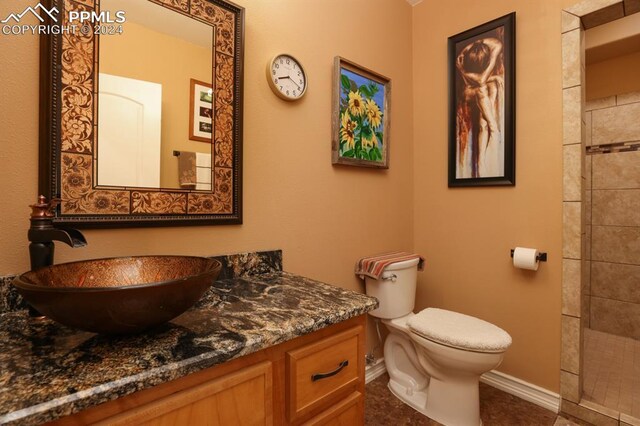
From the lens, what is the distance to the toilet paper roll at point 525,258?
5.92ft

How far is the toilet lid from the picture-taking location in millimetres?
1478

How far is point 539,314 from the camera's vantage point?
1854mm

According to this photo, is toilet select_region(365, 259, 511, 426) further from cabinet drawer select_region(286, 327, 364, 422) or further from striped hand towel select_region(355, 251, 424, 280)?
cabinet drawer select_region(286, 327, 364, 422)

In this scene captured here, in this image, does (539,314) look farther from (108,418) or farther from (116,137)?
(116,137)

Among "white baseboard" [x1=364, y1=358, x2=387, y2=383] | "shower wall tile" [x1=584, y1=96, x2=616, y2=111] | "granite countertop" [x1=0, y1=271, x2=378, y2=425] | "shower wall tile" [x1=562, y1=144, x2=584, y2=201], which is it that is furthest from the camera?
"shower wall tile" [x1=584, y1=96, x2=616, y2=111]

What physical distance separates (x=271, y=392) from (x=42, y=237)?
0.75m

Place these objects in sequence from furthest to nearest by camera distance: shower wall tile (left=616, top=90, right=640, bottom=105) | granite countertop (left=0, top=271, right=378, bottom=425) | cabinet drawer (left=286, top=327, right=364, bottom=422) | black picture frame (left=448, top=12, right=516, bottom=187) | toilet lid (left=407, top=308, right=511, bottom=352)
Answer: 1. shower wall tile (left=616, top=90, right=640, bottom=105)
2. black picture frame (left=448, top=12, right=516, bottom=187)
3. toilet lid (left=407, top=308, right=511, bottom=352)
4. cabinet drawer (left=286, top=327, right=364, bottom=422)
5. granite countertop (left=0, top=271, right=378, bottom=425)

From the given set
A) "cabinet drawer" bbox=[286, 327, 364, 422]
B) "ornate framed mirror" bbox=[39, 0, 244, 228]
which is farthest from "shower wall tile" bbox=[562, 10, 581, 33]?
"cabinet drawer" bbox=[286, 327, 364, 422]

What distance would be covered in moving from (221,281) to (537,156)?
1.84 meters

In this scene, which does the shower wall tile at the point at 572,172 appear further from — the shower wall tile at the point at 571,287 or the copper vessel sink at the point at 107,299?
the copper vessel sink at the point at 107,299

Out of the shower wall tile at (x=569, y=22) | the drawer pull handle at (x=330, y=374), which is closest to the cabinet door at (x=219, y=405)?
the drawer pull handle at (x=330, y=374)

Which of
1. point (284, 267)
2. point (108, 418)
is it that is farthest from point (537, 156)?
point (108, 418)

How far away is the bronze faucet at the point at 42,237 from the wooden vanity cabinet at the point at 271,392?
49 cm

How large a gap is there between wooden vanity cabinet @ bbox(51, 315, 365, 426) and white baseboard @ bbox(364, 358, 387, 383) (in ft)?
3.52
